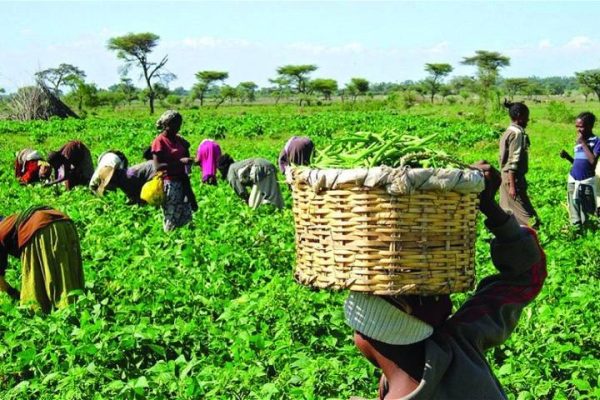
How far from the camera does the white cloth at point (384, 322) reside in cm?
217

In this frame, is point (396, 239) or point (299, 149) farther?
point (299, 149)

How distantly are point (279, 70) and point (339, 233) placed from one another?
7787 cm

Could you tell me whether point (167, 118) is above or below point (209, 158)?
above

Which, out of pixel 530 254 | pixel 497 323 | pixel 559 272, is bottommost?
pixel 559 272

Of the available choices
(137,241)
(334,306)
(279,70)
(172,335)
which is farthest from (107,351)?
(279,70)

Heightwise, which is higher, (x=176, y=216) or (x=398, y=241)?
(x=398, y=241)

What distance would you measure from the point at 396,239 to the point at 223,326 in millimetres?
3014

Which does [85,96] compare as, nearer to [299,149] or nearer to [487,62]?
[487,62]

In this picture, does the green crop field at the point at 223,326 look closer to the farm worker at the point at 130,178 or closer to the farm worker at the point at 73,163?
the farm worker at the point at 130,178

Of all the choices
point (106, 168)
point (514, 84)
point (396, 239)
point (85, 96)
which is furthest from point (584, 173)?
point (514, 84)

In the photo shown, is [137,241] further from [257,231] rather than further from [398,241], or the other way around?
[398,241]

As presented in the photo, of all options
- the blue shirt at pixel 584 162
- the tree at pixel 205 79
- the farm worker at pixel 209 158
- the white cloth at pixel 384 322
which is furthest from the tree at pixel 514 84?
the white cloth at pixel 384 322

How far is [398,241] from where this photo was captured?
2.07 metres

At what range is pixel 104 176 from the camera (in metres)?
9.70
